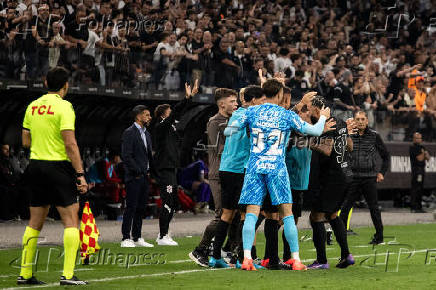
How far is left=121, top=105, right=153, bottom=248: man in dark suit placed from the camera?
1388 centimetres

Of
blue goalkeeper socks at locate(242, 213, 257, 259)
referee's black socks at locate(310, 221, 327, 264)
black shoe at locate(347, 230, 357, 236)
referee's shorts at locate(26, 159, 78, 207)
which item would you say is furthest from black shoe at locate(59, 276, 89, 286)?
black shoe at locate(347, 230, 357, 236)

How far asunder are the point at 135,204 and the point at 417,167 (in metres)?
13.0

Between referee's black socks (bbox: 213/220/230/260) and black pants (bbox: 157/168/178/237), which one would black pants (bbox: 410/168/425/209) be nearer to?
black pants (bbox: 157/168/178/237)

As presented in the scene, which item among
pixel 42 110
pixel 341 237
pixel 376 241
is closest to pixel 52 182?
pixel 42 110

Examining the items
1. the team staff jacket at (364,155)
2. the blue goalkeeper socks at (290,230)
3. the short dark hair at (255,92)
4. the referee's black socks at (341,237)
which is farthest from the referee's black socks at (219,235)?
the team staff jacket at (364,155)

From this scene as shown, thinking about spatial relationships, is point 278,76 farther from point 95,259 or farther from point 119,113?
point 119,113

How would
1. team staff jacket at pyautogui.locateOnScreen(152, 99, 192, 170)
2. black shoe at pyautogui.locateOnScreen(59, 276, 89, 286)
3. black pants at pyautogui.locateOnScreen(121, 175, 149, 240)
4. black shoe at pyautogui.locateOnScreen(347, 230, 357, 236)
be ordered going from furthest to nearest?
black shoe at pyautogui.locateOnScreen(347, 230, 357, 236)
team staff jacket at pyautogui.locateOnScreen(152, 99, 192, 170)
black pants at pyautogui.locateOnScreen(121, 175, 149, 240)
black shoe at pyautogui.locateOnScreen(59, 276, 89, 286)

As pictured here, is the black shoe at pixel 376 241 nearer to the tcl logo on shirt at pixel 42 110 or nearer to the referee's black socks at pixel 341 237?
the referee's black socks at pixel 341 237

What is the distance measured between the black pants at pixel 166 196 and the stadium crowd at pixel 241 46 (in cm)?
477

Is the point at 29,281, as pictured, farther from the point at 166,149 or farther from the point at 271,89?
the point at 166,149

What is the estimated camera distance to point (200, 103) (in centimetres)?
2208

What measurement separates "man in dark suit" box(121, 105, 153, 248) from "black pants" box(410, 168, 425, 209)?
41.0 feet

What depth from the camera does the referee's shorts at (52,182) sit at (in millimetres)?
8906

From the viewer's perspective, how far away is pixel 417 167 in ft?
82.3
